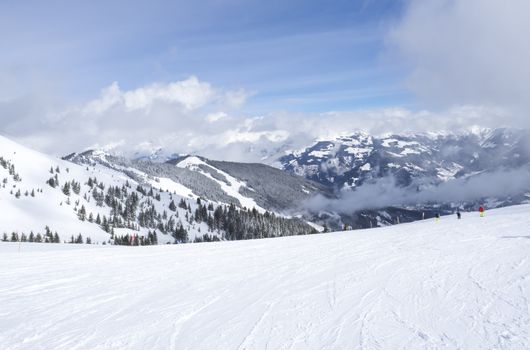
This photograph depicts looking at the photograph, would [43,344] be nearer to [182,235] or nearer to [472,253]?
[472,253]

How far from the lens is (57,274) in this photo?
1925 centimetres

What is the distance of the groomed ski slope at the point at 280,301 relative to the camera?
380 inches

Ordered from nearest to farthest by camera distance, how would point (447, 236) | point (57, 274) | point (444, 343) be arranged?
point (444, 343), point (57, 274), point (447, 236)

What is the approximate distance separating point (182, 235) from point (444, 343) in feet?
625

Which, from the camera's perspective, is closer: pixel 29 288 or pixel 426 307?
pixel 426 307

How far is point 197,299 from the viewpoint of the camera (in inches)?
549

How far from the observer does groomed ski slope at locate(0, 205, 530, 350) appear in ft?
31.7

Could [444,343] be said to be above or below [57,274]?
below

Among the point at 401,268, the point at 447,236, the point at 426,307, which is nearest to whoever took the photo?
the point at 426,307

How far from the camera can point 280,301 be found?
43.4ft

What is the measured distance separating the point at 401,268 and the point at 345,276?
281 cm

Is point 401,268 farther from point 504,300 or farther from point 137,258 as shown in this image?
point 137,258

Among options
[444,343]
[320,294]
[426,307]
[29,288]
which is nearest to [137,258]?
[29,288]

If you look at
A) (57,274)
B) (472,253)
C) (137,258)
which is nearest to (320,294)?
(472,253)
